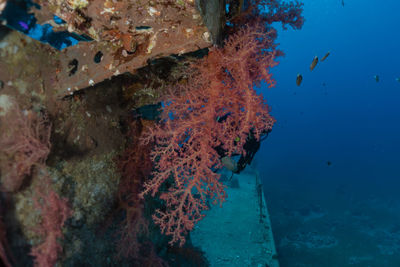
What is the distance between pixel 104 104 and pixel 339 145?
57106 millimetres

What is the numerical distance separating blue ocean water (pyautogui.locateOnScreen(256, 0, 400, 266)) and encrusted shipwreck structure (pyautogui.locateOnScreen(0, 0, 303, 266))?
8069mm

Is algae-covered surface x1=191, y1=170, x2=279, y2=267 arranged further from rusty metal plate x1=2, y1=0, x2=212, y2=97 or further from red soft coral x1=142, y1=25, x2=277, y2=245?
rusty metal plate x1=2, y1=0, x2=212, y2=97

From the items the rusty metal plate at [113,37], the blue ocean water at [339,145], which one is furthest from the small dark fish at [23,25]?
the blue ocean water at [339,145]

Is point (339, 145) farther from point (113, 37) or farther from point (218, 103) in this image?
point (113, 37)

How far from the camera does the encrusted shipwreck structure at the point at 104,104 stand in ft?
7.30

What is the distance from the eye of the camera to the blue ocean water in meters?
12.0

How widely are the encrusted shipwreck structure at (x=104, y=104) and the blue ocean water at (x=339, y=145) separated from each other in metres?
8.07

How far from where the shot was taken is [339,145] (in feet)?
165

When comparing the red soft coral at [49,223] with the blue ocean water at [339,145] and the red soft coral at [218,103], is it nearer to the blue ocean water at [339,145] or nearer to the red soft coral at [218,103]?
the red soft coral at [218,103]

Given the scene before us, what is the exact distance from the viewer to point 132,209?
3488mm

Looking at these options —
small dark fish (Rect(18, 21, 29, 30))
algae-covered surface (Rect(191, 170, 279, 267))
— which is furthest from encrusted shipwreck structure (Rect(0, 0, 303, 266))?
algae-covered surface (Rect(191, 170, 279, 267))

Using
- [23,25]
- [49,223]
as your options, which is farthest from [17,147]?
[23,25]

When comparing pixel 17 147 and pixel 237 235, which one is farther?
pixel 237 235

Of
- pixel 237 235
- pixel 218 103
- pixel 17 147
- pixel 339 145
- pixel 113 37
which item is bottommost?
pixel 237 235
